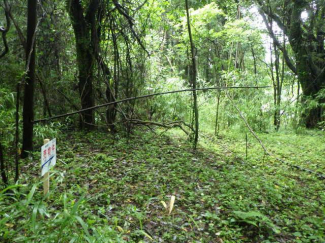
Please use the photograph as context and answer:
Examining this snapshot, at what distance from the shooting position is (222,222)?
114 inches

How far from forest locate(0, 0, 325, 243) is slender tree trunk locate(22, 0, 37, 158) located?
16mm

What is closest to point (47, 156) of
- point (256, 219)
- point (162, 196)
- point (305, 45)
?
point (162, 196)

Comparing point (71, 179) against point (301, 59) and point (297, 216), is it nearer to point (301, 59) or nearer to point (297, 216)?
point (297, 216)

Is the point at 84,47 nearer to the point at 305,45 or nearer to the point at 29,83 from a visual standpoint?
the point at 29,83

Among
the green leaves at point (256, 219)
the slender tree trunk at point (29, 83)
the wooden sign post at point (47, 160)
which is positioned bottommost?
the green leaves at point (256, 219)

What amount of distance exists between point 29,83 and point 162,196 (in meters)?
2.51

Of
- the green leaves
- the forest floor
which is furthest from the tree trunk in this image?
the green leaves

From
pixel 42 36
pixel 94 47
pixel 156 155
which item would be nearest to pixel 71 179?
pixel 156 155

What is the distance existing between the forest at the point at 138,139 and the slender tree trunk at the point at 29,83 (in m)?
0.02

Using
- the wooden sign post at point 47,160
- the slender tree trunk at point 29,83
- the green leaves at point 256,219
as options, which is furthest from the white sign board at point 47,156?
the green leaves at point 256,219

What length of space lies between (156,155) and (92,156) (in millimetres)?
1293

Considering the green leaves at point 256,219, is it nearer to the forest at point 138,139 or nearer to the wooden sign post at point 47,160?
the forest at point 138,139

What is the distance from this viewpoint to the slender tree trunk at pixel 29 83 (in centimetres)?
352

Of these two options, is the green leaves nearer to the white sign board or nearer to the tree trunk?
the white sign board
